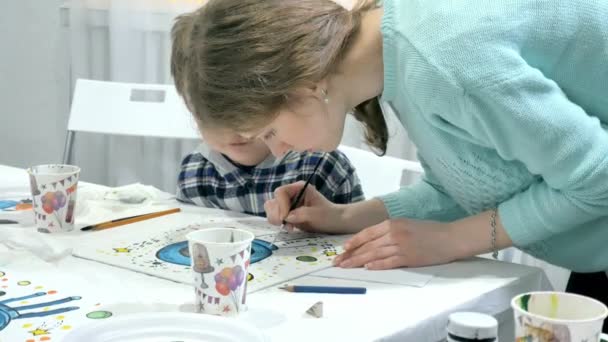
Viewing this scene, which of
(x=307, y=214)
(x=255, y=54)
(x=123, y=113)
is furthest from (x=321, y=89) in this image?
(x=123, y=113)

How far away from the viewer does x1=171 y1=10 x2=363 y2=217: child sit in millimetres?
1516

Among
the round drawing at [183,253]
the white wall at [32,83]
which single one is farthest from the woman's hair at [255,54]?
the white wall at [32,83]

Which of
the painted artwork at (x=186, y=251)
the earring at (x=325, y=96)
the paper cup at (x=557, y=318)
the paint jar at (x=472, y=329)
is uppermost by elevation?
the earring at (x=325, y=96)

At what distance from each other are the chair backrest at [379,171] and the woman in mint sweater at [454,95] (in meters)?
0.37

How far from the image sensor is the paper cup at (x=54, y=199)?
1.21m

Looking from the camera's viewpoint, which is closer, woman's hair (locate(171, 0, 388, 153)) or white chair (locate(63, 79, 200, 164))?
woman's hair (locate(171, 0, 388, 153))

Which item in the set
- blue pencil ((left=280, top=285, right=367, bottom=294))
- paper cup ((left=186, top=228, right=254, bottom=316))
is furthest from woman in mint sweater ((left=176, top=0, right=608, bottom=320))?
paper cup ((left=186, top=228, right=254, bottom=316))

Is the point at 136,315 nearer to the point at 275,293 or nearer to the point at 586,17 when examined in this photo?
the point at 275,293

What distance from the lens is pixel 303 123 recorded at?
3.70 ft

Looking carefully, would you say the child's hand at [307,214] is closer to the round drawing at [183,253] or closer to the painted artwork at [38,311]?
the round drawing at [183,253]

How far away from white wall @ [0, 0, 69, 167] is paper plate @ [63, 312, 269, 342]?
2.09 m

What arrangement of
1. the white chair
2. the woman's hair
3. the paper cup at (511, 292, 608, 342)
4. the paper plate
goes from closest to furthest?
the paper cup at (511, 292, 608, 342), the paper plate, the woman's hair, the white chair

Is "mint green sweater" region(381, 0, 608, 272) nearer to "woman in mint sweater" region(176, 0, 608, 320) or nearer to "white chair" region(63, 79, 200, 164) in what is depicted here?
"woman in mint sweater" region(176, 0, 608, 320)

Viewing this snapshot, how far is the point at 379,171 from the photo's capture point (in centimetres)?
162
